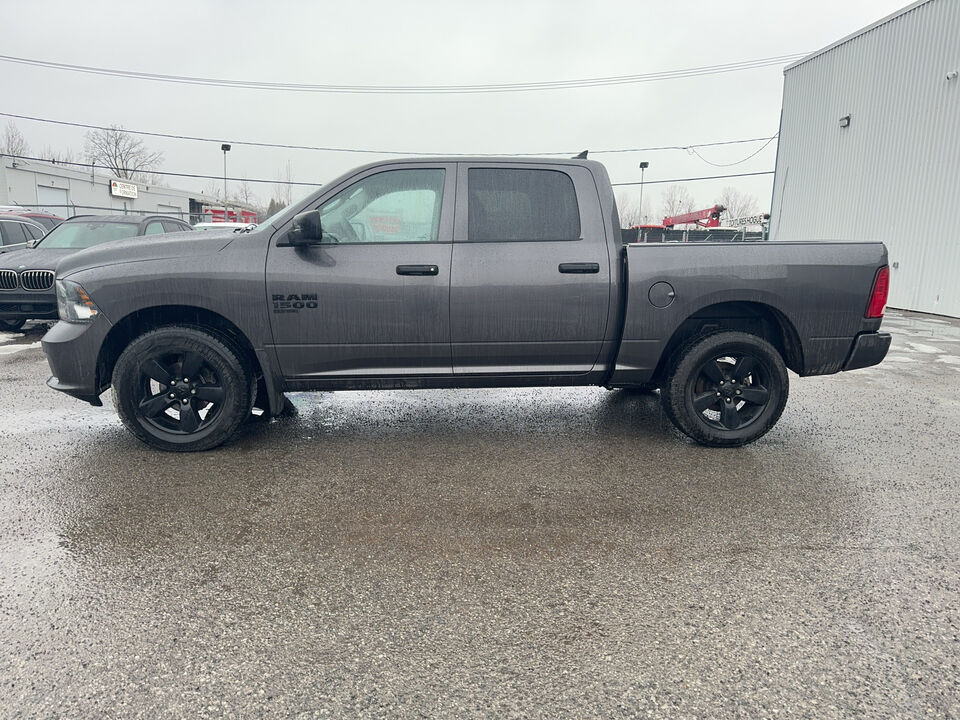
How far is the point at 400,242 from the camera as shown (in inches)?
160

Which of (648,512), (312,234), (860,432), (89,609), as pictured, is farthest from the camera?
(860,432)

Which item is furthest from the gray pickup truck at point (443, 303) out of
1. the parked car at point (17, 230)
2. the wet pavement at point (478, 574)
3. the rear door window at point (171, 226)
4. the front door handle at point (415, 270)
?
the parked car at point (17, 230)

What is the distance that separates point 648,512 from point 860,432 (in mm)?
2536

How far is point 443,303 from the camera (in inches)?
159

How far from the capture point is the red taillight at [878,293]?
416 cm

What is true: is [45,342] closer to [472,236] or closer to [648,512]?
[472,236]

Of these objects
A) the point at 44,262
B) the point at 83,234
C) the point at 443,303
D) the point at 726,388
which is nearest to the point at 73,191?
the point at 83,234

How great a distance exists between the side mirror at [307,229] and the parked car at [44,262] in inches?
222

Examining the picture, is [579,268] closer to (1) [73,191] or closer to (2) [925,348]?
(2) [925,348]

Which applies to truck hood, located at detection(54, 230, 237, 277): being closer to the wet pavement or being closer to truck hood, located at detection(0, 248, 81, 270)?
the wet pavement

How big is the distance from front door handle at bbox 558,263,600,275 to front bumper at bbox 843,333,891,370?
190 centimetres

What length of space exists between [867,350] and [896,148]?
1337 centimetres

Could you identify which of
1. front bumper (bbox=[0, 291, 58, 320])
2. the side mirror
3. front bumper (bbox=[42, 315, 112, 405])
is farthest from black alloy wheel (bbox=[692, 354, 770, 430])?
front bumper (bbox=[0, 291, 58, 320])

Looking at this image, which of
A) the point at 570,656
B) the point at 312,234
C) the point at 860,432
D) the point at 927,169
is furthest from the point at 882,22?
the point at 570,656
